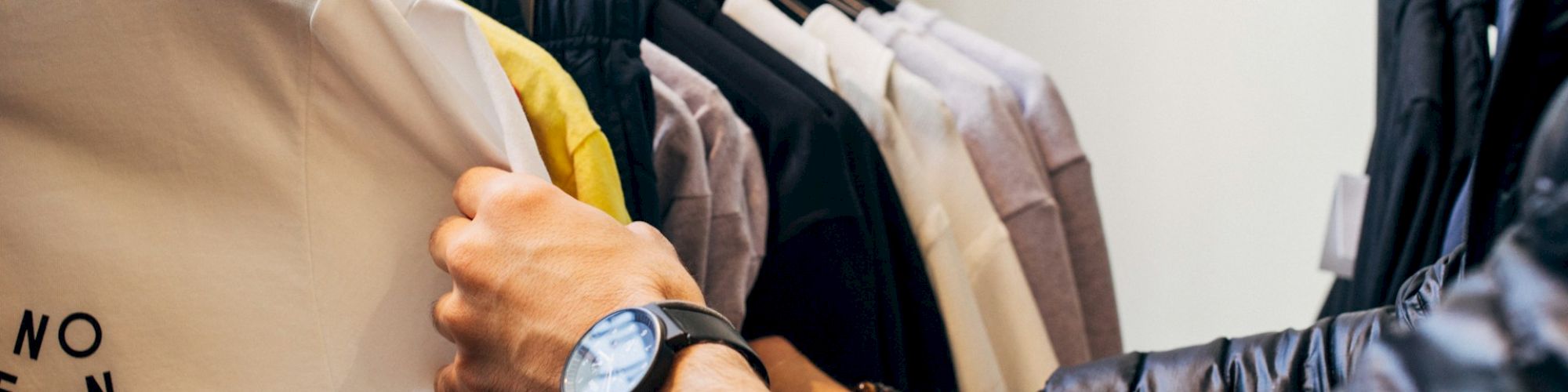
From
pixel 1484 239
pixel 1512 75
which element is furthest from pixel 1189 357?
pixel 1512 75

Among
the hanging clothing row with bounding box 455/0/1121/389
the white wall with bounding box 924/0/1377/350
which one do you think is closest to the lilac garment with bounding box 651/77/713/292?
the hanging clothing row with bounding box 455/0/1121/389

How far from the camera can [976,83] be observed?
3.15ft

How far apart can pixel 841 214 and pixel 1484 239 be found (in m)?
0.38

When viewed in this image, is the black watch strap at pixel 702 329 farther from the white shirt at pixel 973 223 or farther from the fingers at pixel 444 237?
the white shirt at pixel 973 223

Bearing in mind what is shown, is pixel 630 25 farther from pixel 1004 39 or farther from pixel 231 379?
pixel 1004 39

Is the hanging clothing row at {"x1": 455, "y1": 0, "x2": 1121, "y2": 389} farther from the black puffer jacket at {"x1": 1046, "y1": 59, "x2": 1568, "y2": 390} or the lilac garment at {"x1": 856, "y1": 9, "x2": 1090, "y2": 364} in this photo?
the black puffer jacket at {"x1": 1046, "y1": 59, "x2": 1568, "y2": 390}

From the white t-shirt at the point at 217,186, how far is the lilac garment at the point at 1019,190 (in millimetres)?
536

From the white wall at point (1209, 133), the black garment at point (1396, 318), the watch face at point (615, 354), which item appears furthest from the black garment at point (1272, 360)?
the white wall at point (1209, 133)

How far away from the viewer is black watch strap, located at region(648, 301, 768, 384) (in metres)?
0.43

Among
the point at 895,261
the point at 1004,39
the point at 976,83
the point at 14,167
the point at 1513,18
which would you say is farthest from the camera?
the point at 1004,39

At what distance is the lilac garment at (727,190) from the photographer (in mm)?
713

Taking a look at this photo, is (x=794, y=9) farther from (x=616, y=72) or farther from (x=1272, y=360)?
(x=1272, y=360)

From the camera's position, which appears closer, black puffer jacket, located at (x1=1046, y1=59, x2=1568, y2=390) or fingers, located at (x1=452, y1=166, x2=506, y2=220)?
black puffer jacket, located at (x1=1046, y1=59, x2=1568, y2=390)

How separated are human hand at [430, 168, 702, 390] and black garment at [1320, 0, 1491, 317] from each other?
0.70m
